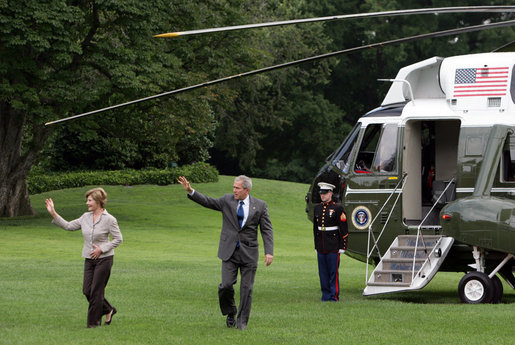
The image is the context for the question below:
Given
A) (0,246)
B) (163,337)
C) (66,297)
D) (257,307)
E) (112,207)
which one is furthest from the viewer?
(112,207)

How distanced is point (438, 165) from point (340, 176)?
5.58 feet

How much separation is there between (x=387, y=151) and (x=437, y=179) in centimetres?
110

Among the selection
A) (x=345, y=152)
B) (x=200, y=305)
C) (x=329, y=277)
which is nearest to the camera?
(x=200, y=305)

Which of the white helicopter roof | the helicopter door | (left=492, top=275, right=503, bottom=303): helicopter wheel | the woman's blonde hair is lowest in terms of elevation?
(left=492, top=275, right=503, bottom=303): helicopter wheel

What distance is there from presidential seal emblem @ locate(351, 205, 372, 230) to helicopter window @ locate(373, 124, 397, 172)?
703 millimetres

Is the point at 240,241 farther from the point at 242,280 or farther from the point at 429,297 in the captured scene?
the point at 429,297

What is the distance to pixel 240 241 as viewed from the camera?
10648 millimetres

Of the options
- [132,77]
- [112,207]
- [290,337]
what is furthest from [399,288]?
[112,207]

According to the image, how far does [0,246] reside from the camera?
2527 cm

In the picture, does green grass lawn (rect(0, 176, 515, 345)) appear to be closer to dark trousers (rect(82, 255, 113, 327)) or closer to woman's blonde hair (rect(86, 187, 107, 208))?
dark trousers (rect(82, 255, 113, 327))

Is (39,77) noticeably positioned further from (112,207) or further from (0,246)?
(112,207)

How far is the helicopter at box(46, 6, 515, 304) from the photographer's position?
13.6m

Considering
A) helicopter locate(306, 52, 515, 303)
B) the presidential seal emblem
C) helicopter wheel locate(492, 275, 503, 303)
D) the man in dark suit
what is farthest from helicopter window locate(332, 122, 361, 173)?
the man in dark suit

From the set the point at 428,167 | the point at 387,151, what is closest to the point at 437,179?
the point at 428,167
